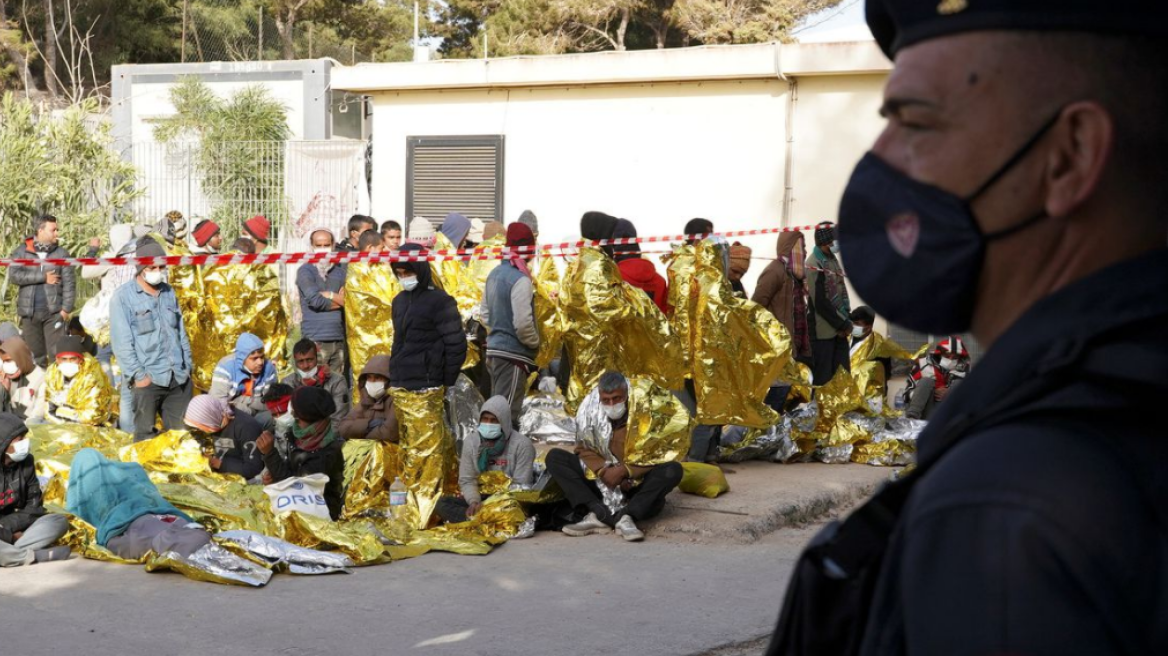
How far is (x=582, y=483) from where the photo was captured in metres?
7.94

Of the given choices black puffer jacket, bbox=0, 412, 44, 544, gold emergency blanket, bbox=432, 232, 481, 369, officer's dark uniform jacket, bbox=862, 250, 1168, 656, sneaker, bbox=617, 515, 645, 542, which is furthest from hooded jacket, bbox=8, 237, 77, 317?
officer's dark uniform jacket, bbox=862, 250, 1168, 656

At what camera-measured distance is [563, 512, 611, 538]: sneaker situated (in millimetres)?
7859

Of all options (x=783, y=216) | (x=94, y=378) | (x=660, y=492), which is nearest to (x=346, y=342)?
(x=94, y=378)

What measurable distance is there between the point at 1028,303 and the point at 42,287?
502 inches

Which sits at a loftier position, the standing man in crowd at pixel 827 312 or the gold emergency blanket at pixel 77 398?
the standing man in crowd at pixel 827 312

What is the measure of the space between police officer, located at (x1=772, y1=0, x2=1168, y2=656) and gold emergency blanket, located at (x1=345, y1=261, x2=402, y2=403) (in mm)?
9777

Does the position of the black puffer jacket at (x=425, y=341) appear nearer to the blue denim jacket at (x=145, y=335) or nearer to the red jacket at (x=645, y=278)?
the red jacket at (x=645, y=278)

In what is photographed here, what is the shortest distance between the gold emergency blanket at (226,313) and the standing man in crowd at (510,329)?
2487 millimetres

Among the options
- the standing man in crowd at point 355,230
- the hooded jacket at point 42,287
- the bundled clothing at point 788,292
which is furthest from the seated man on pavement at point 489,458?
the hooded jacket at point 42,287

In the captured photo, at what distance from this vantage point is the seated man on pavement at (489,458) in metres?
8.26

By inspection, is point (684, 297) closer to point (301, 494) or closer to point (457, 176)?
point (301, 494)

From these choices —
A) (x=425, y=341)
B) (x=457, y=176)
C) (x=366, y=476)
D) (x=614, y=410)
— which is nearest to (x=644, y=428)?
(x=614, y=410)

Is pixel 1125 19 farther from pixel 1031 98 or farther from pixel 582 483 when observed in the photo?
pixel 582 483

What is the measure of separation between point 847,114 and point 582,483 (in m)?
7.94
